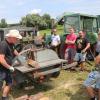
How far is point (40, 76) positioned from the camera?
7.85m

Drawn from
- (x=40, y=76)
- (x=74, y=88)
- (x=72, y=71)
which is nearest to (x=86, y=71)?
(x=72, y=71)

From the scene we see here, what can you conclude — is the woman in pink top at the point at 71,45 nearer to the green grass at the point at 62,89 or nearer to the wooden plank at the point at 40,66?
the green grass at the point at 62,89

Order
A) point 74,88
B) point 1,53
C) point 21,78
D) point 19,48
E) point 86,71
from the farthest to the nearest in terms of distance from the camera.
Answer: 1. point 19,48
2. point 86,71
3. point 74,88
4. point 21,78
5. point 1,53

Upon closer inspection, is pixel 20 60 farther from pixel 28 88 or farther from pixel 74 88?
pixel 74 88

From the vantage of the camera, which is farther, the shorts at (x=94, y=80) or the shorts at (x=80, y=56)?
the shorts at (x=80, y=56)

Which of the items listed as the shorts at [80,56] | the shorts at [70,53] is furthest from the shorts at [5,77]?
the shorts at [70,53]

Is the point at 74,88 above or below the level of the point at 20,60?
below

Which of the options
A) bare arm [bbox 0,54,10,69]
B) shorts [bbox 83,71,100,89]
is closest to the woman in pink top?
shorts [bbox 83,71,100,89]

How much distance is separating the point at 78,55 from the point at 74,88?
2548 mm

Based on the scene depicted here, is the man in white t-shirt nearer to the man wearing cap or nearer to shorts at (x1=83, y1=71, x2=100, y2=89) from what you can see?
the man wearing cap

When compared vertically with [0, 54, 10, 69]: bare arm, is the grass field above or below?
below

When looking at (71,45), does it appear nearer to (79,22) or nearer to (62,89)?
(62,89)

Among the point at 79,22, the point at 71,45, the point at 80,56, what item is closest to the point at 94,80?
the point at 80,56

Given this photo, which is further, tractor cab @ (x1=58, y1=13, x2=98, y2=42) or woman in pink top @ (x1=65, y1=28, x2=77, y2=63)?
tractor cab @ (x1=58, y1=13, x2=98, y2=42)
